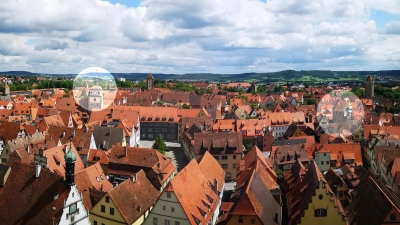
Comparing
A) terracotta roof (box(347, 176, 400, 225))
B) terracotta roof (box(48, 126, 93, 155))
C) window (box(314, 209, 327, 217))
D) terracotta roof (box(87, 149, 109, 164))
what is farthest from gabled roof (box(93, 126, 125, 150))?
terracotta roof (box(347, 176, 400, 225))

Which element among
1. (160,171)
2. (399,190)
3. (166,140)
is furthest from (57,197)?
(166,140)

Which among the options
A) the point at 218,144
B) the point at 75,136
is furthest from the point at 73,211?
the point at 218,144

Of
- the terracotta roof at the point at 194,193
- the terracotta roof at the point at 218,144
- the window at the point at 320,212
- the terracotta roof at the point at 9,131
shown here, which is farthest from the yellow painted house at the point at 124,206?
the terracotta roof at the point at 9,131

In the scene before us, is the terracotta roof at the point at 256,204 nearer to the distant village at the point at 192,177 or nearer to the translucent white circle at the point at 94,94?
the distant village at the point at 192,177

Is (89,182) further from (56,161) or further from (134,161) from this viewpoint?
(134,161)

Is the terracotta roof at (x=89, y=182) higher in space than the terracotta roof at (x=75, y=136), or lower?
lower

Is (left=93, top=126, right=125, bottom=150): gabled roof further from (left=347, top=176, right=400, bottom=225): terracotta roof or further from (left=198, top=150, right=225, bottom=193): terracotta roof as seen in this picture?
(left=347, top=176, right=400, bottom=225): terracotta roof

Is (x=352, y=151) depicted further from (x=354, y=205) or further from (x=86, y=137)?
(x=86, y=137)

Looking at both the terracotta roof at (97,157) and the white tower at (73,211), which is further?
the terracotta roof at (97,157)
